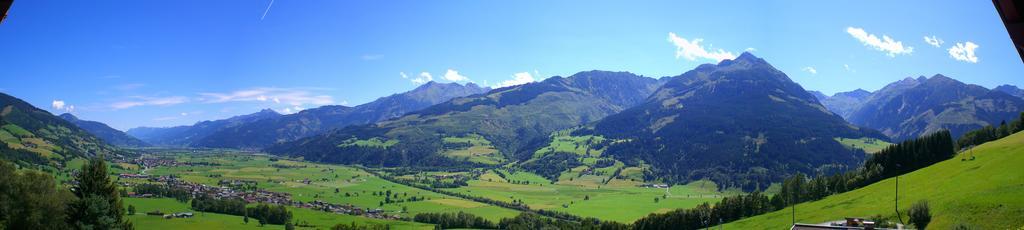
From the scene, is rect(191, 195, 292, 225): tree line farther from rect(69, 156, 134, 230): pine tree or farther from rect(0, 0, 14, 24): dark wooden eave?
rect(0, 0, 14, 24): dark wooden eave

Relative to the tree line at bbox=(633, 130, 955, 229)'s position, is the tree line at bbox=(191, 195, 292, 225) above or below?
below

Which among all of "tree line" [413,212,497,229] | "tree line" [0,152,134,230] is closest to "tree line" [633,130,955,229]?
"tree line" [413,212,497,229]

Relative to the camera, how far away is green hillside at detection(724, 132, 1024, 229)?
5831 centimetres

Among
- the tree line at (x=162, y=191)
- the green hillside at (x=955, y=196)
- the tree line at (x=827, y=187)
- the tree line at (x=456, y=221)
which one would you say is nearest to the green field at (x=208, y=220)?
the tree line at (x=162, y=191)

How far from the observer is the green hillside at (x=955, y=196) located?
2296 inches

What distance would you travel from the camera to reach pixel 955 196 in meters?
67.9

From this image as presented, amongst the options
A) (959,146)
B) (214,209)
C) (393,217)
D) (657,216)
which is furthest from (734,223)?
(214,209)

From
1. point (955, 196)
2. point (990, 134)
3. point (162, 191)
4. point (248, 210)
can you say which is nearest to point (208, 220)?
point (248, 210)

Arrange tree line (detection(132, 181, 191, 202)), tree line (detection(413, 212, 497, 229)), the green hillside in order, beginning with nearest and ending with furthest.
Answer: the green hillside, tree line (detection(413, 212, 497, 229)), tree line (detection(132, 181, 191, 202))

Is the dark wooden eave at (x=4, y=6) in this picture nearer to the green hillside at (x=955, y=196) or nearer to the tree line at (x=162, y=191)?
the green hillside at (x=955, y=196)

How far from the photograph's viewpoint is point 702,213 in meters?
99.7

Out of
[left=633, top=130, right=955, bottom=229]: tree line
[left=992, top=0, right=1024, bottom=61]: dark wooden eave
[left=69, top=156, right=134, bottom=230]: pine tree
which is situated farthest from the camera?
[left=633, top=130, right=955, bottom=229]: tree line

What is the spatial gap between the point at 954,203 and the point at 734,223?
37.0 m

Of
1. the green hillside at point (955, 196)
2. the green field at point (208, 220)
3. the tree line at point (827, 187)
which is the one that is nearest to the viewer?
the green hillside at point (955, 196)
